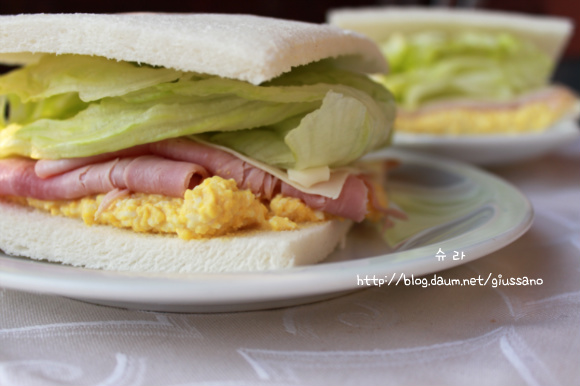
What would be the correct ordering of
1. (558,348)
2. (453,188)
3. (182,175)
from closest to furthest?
(558,348), (182,175), (453,188)

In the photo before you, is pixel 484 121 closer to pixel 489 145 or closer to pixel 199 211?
pixel 489 145

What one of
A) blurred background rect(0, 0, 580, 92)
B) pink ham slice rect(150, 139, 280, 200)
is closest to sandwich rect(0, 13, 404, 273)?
pink ham slice rect(150, 139, 280, 200)

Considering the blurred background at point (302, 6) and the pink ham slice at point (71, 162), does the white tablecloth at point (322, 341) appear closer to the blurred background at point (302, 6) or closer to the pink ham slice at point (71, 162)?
the pink ham slice at point (71, 162)

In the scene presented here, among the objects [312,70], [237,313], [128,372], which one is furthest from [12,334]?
[312,70]

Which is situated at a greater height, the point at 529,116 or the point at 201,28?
the point at 201,28

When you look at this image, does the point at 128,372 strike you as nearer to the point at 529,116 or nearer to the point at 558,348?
the point at 558,348

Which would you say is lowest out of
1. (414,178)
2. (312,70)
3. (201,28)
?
(414,178)

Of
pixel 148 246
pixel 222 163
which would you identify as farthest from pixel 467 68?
pixel 148 246

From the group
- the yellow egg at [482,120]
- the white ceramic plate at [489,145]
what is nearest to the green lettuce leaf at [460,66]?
the yellow egg at [482,120]
